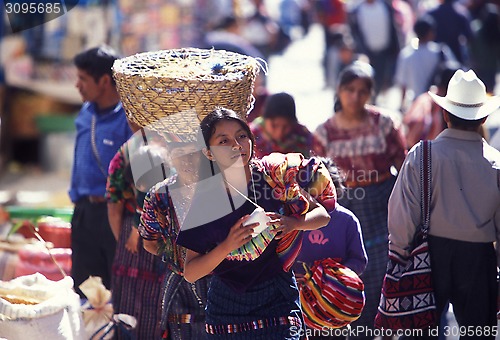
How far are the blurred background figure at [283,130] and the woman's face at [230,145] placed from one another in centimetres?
229

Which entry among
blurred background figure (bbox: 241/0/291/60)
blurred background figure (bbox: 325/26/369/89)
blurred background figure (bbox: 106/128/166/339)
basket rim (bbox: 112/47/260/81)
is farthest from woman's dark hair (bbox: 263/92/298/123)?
blurred background figure (bbox: 241/0/291/60)

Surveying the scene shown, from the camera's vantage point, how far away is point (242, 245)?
3.96 metres

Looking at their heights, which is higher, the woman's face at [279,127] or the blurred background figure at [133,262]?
the woman's face at [279,127]

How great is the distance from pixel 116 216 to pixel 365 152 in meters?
1.64

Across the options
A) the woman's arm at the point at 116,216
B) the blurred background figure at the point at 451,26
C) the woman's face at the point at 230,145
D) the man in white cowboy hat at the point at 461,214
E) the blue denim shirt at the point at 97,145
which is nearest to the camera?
the woman's face at the point at 230,145

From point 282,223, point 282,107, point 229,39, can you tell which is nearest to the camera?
point 282,223

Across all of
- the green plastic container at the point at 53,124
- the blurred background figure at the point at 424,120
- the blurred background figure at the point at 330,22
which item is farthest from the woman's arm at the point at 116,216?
the blurred background figure at the point at 330,22

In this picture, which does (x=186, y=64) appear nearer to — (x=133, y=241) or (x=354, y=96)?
(x=133, y=241)

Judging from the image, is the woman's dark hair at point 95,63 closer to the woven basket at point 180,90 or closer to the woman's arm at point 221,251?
the woven basket at point 180,90

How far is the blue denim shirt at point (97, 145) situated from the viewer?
19.8 feet

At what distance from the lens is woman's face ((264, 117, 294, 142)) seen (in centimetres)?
638

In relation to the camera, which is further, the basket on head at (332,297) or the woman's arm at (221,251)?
the basket on head at (332,297)

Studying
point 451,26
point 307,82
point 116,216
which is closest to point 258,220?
point 116,216

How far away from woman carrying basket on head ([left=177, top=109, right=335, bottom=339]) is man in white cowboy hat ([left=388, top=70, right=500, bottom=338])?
731mm
